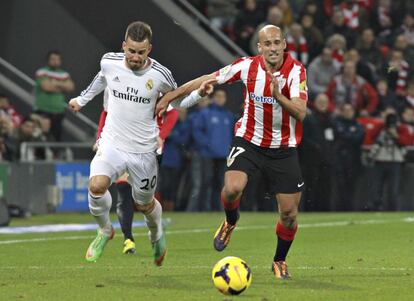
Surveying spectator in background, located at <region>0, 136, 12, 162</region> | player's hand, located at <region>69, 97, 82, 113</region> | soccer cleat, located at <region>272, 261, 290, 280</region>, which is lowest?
spectator in background, located at <region>0, 136, 12, 162</region>

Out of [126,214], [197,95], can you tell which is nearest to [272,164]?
[197,95]

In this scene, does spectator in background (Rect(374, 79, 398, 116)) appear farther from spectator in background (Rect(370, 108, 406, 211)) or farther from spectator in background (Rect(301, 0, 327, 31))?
spectator in background (Rect(301, 0, 327, 31))

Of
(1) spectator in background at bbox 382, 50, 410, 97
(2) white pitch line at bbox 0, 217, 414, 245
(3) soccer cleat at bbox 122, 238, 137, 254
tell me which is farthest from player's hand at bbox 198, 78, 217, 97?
(1) spectator in background at bbox 382, 50, 410, 97

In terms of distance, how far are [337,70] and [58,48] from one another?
538 centimetres

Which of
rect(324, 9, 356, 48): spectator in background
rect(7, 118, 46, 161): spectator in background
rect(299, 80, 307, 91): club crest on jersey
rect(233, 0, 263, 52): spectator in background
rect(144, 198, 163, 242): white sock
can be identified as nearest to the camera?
rect(299, 80, 307, 91): club crest on jersey

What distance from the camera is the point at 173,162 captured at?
2250 centimetres

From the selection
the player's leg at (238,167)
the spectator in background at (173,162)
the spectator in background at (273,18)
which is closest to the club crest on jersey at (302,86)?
the player's leg at (238,167)

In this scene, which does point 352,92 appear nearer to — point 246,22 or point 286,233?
point 246,22

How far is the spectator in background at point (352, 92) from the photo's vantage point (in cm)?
2275

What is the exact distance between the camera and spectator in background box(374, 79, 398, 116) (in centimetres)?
2331

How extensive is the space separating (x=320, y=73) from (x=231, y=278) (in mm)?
13553

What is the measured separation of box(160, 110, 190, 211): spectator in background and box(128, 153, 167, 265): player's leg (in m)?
10.2

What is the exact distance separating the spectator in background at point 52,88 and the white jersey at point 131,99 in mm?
9876

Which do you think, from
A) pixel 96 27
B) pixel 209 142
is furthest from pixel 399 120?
pixel 96 27
